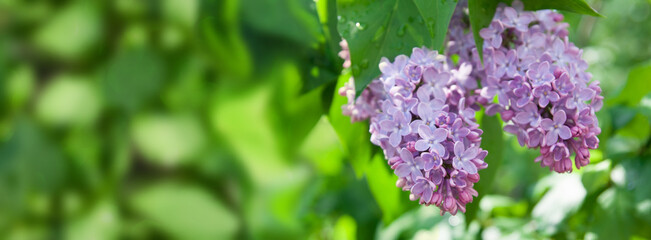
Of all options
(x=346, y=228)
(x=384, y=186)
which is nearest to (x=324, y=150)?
(x=346, y=228)

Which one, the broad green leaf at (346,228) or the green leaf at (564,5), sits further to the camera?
the broad green leaf at (346,228)

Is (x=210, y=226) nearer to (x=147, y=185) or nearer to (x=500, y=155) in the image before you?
(x=147, y=185)

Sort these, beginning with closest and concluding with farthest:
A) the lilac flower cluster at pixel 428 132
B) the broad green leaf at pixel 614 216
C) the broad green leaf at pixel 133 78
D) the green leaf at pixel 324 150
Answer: the lilac flower cluster at pixel 428 132 < the broad green leaf at pixel 133 78 < the broad green leaf at pixel 614 216 < the green leaf at pixel 324 150

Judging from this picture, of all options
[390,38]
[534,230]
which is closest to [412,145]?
[390,38]

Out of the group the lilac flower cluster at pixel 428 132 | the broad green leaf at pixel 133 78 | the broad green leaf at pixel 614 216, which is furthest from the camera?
the broad green leaf at pixel 614 216

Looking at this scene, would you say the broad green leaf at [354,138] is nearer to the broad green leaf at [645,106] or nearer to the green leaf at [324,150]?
the green leaf at [324,150]

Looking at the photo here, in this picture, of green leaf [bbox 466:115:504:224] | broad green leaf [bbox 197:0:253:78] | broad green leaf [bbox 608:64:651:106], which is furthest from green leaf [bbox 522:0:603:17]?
broad green leaf [bbox 608:64:651:106]

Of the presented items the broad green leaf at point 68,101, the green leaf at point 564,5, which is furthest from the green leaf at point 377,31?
the broad green leaf at point 68,101
